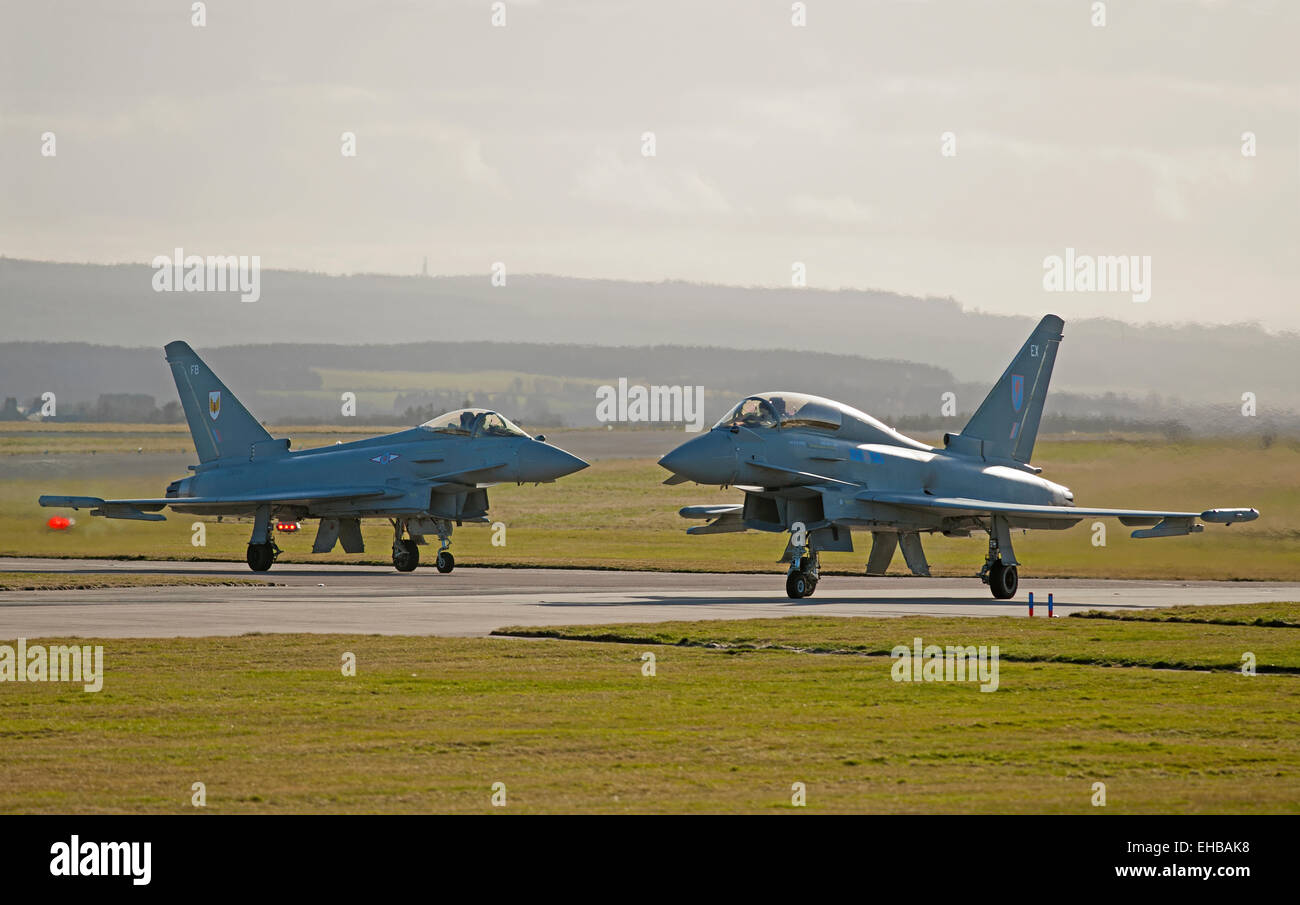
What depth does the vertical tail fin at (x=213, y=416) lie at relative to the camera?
43.3 metres

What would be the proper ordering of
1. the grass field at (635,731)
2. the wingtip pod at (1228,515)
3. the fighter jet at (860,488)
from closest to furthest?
1. the grass field at (635,731)
2. the fighter jet at (860,488)
3. the wingtip pod at (1228,515)

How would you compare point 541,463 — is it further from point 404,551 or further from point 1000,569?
point 1000,569

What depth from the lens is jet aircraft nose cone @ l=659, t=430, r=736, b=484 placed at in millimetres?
30172

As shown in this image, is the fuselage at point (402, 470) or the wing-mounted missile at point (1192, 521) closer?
the wing-mounted missile at point (1192, 521)

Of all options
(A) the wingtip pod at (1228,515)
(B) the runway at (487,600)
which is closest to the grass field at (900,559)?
(B) the runway at (487,600)

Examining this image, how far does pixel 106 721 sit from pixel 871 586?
24.0 metres

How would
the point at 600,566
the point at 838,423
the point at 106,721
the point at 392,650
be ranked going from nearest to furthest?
1. the point at 106,721
2. the point at 392,650
3. the point at 838,423
4. the point at 600,566

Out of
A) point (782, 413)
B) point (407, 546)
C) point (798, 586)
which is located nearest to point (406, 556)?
point (407, 546)

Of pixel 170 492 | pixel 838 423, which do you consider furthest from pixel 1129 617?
pixel 170 492

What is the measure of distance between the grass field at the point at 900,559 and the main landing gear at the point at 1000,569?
31.7ft

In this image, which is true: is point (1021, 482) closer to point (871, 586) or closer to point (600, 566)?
point (871, 586)

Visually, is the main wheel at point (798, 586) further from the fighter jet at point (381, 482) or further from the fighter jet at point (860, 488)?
the fighter jet at point (381, 482)

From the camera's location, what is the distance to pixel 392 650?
65.7 feet

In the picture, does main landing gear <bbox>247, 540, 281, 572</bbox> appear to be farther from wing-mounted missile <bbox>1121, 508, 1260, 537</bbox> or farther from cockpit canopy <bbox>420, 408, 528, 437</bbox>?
wing-mounted missile <bbox>1121, 508, 1260, 537</bbox>
